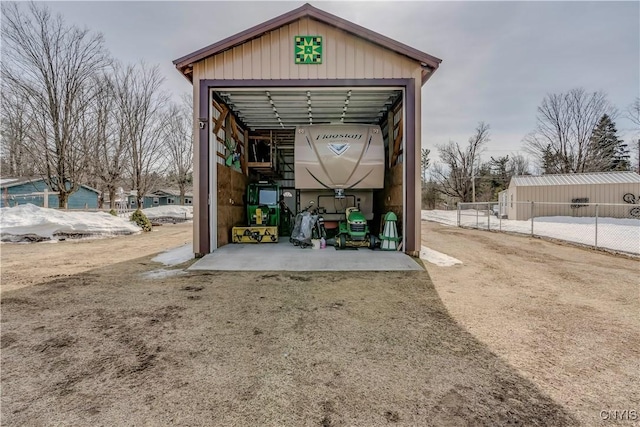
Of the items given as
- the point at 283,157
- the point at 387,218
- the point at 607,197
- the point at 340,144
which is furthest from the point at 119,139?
the point at 607,197

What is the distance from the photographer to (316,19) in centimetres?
730

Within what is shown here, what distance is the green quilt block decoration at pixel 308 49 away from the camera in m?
7.32

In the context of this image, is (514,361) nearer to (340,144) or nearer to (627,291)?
(627,291)

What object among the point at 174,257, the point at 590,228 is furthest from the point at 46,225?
the point at 590,228

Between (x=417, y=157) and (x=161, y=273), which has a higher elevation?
(x=417, y=157)

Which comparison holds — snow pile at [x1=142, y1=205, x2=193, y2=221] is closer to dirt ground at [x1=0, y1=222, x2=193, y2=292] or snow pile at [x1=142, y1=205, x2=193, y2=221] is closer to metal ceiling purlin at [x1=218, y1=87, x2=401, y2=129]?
dirt ground at [x1=0, y1=222, x2=193, y2=292]

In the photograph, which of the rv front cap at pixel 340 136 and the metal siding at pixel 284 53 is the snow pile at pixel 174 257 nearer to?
the rv front cap at pixel 340 136

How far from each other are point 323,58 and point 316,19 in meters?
0.93

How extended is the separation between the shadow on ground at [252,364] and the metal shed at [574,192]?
17.6 meters

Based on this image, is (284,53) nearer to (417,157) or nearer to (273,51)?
(273,51)

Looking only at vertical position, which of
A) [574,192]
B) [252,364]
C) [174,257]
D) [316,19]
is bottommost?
[252,364]

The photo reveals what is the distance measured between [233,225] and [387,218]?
4707mm

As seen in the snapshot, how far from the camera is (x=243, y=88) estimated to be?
7.54 meters

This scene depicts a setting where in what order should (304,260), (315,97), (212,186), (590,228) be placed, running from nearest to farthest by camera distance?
(304,260) → (212,186) → (315,97) → (590,228)
